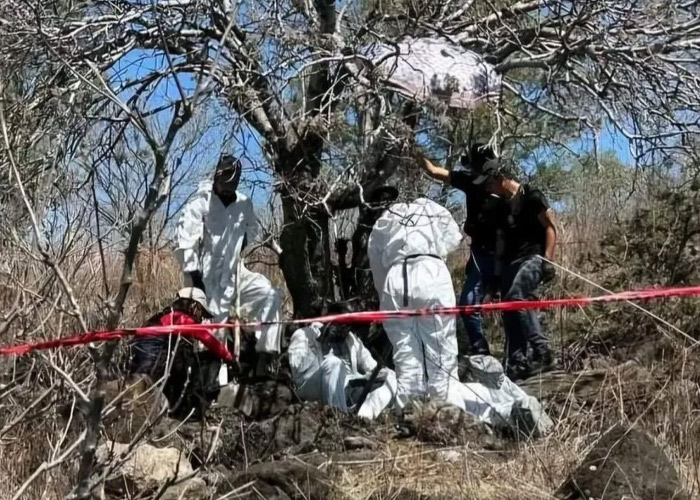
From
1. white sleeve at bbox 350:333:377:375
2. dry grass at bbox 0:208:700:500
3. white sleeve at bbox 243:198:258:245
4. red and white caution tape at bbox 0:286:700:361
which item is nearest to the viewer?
red and white caution tape at bbox 0:286:700:361

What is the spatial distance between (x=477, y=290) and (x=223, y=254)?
1795 mm

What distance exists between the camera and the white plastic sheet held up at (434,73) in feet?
19.1

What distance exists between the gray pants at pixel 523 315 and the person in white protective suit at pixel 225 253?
1597mm

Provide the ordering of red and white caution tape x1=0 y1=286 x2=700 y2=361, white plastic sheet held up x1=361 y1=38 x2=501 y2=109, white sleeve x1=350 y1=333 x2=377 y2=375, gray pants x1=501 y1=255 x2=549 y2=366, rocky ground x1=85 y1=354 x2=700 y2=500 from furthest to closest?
gray pants x1=501 y1=255 x2=549 y2=366
white sleeve x1=350 y1=333 x2=377 y2=375
white plastic sheet held up x1=361 y1=38 x2=501 y2=109
rocky ground x1=85 y1=354 x2=700 y2=500
red and white caution tape x1=0 y1=286 x2=700 y2=361

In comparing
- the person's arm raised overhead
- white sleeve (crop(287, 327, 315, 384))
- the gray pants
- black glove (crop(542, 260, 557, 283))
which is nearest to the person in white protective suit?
white sleeve (crop(287, 327, 315, 384))

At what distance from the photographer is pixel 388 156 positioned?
6527 mm

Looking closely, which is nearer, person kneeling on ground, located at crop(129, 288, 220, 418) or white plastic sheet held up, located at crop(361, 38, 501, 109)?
white plastic sheet held up, located at crop(361, 38, 501, 109)

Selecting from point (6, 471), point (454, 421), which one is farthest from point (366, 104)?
point (6, 471)

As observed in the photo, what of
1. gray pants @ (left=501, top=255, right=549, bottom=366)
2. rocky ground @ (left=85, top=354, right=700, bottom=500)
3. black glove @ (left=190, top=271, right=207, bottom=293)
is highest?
black glove @ (left=190, top=271, right=207, bottom=293)

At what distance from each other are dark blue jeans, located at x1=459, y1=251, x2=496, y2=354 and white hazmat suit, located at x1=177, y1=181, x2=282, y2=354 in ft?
4.39

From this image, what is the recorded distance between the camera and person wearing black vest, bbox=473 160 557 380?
7074 millimetres

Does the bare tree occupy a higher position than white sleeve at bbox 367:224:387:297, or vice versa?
the bare tree

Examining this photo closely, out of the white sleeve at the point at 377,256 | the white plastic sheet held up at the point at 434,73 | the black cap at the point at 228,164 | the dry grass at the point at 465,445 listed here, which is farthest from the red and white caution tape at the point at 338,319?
the white plastic sheet held up at the point at 434,73

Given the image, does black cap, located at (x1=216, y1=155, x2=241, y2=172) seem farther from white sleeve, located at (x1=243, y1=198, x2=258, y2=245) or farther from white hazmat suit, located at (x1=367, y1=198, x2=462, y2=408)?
white hazmat suit, located at (x1=367, y1=198, x2=462, y2=408)
